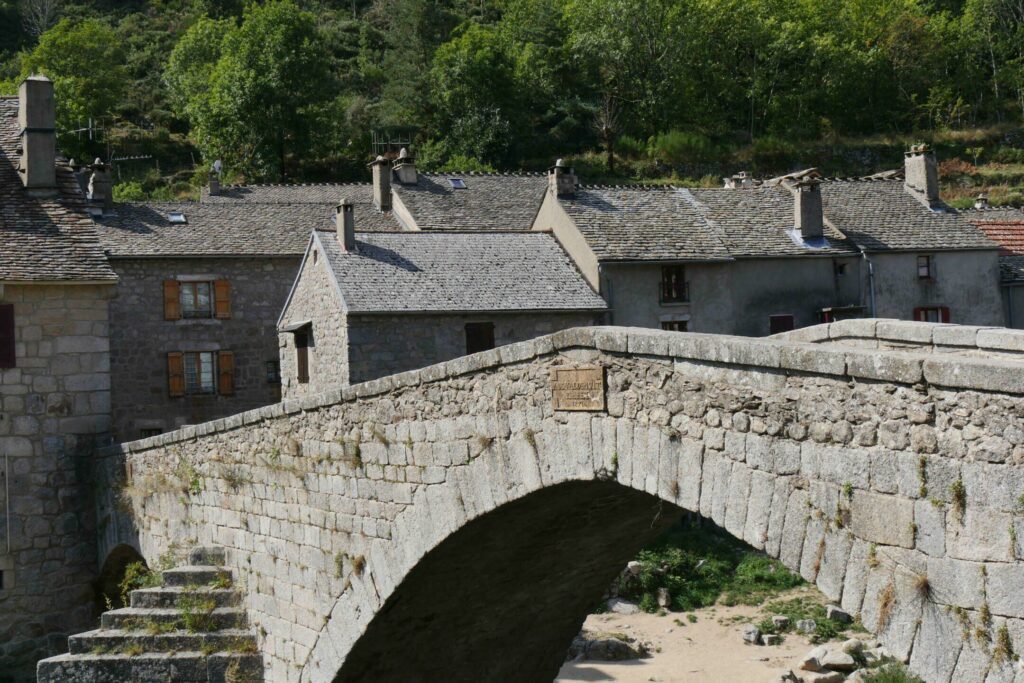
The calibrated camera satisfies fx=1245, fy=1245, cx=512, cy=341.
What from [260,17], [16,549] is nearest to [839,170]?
[260,17]

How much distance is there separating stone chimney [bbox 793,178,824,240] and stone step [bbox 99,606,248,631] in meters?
20.5

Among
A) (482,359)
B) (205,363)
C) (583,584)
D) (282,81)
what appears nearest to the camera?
(482,359)

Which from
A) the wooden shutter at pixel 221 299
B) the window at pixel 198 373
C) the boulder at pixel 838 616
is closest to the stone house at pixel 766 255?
the boulder at pixel 838 616

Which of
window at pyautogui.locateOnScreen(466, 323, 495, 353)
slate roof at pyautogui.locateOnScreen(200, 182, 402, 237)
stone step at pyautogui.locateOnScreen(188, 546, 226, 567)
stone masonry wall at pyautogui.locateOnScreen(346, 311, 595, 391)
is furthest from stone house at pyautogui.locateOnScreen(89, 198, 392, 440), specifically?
stone step at pyautogui.locateOnScreen(188, 546, 226, 567)

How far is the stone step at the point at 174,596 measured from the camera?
42.1 ft

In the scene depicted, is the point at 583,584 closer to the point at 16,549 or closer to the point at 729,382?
the point at 729,382

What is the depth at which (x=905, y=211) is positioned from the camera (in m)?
32.3

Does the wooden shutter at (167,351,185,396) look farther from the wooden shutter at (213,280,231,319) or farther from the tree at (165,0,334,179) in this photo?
the tree at (165,0,334,179)

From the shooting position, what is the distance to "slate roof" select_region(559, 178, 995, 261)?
1108 inches

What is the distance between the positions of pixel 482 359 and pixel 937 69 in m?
60.8

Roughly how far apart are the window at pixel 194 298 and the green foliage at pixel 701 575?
11343 mm

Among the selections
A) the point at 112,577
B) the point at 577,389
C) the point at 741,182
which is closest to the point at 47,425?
the point at 112,577

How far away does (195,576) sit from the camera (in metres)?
13.2

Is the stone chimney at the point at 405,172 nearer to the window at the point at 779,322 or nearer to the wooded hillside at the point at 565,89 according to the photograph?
the window at the point at 779,322
